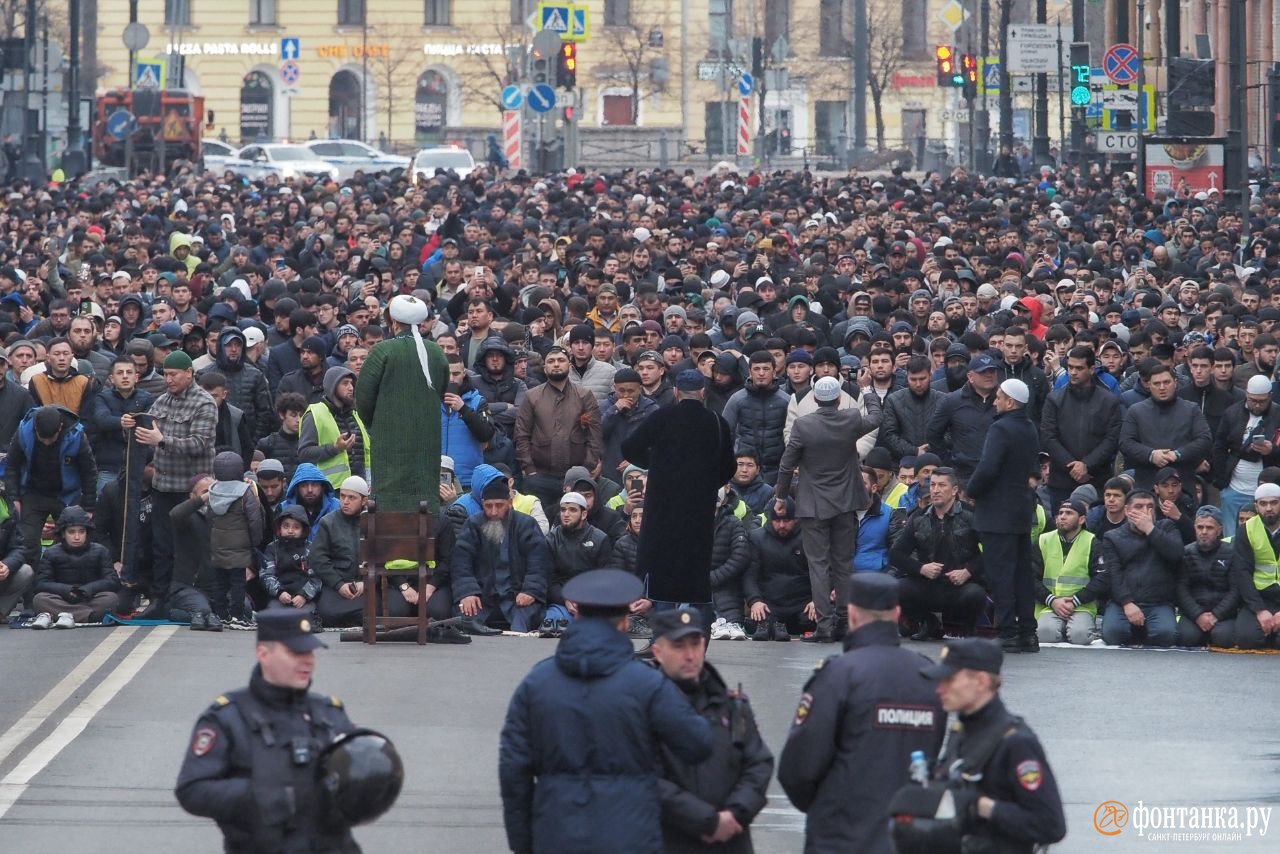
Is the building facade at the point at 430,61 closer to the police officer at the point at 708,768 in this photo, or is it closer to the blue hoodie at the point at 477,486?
the blue hoodie at the point at 477,486

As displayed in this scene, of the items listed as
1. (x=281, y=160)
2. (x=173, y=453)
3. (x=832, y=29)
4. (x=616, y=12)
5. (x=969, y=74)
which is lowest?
(x=173, y=453)

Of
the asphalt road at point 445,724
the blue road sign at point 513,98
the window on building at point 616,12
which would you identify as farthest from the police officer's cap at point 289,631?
the window on building at point 616,12

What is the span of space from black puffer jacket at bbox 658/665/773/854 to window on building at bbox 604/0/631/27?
80.5 m

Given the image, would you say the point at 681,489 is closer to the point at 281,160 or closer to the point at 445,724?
the point at 445,724

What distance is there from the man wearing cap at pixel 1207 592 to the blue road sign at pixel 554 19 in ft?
105

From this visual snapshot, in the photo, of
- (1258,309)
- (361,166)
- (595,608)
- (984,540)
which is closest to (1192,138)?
(1258,309)

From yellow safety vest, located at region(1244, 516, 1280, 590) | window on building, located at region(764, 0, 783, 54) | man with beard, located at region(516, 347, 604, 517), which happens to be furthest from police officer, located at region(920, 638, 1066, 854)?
window on building, located at region(764, 0, 783, 54)

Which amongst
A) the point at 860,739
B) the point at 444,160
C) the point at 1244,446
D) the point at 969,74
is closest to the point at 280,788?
the point at 860,739

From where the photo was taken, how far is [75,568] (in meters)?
15.5

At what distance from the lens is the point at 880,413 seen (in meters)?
17.2

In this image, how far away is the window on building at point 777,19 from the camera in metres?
89.4

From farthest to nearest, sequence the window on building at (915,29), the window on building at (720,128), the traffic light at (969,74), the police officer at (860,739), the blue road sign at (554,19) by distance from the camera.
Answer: the window on building at (915,29) < the window on building at (720,128) < the traffic light at (969,74) < the blue road sign at (554,19) < the police officer at (860,739)

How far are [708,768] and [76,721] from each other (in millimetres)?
5118

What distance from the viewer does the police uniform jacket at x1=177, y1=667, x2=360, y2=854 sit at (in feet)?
24.3
